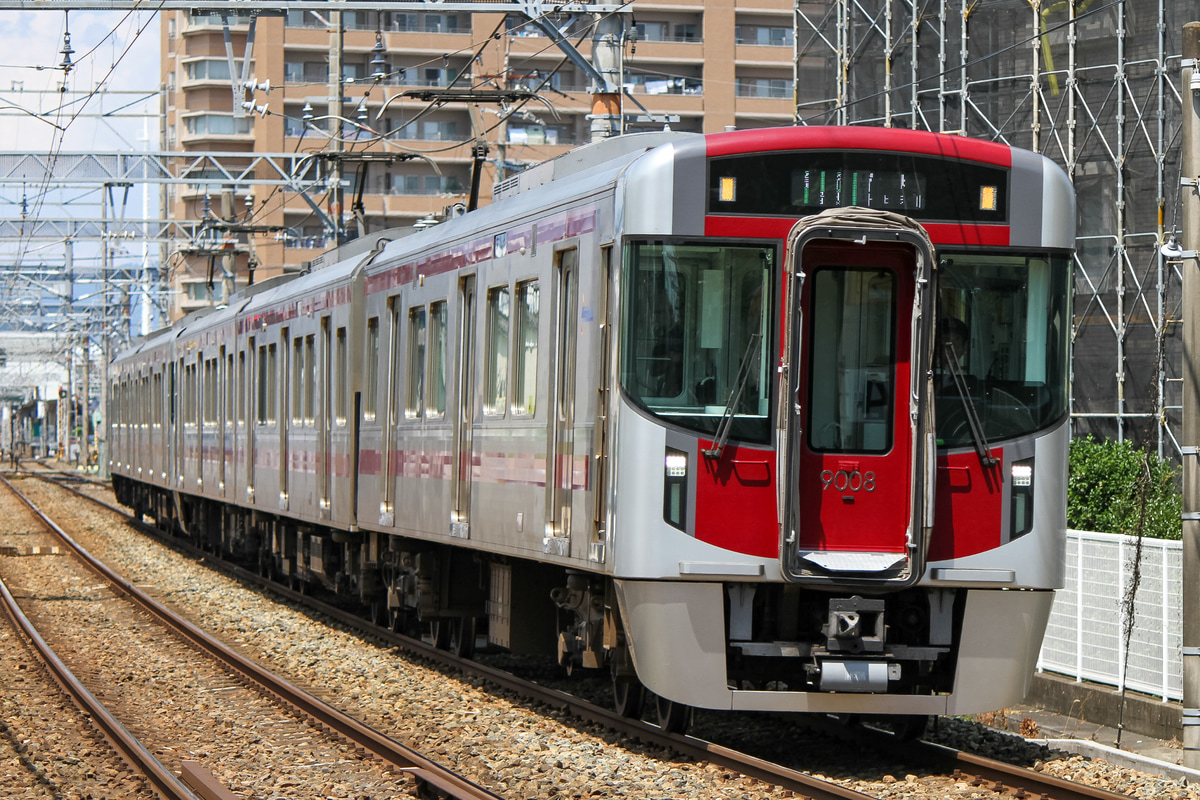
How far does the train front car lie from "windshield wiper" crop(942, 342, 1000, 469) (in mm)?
13

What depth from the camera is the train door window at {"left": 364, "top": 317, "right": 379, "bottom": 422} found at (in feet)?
46.9

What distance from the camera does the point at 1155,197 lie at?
23969mm

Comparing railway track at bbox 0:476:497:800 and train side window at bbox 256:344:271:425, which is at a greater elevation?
train side window at bbox 256:344:271:425

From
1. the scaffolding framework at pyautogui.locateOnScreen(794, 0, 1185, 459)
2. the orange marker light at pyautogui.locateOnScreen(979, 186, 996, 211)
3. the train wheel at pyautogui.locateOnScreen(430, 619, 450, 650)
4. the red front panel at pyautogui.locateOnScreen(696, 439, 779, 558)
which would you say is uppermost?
the scaffolding framework at pyautogui.locateOnScreen(794, 0, 1185, 459)

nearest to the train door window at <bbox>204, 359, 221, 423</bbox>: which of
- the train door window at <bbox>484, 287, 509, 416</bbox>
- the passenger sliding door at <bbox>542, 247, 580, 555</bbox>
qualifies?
the train door window at <bbox>484, 287, 509, 416</bbox>

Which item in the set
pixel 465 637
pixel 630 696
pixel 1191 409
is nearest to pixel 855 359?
pixel 1191 409

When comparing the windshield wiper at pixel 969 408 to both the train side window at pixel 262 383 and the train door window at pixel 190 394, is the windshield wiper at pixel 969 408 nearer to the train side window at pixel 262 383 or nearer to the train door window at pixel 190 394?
the train side window at pixel 262 383

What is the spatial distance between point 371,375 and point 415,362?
162cm

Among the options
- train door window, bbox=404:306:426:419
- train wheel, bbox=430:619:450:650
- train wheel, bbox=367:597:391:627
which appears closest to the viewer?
train door window, bbox=404:306:426:419

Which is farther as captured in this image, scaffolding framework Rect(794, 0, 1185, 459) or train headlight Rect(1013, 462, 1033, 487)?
scaffolding framework Rect(794, 0, 1185, 459)

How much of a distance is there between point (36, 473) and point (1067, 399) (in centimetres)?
6098

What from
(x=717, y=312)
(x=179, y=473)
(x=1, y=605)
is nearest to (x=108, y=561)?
(x=179, y=473)

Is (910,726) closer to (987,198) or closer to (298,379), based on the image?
(987,198)

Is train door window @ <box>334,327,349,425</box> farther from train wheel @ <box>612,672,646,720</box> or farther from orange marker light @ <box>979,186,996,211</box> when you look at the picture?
orange marker light @ <box>979,186,996,211</box>
